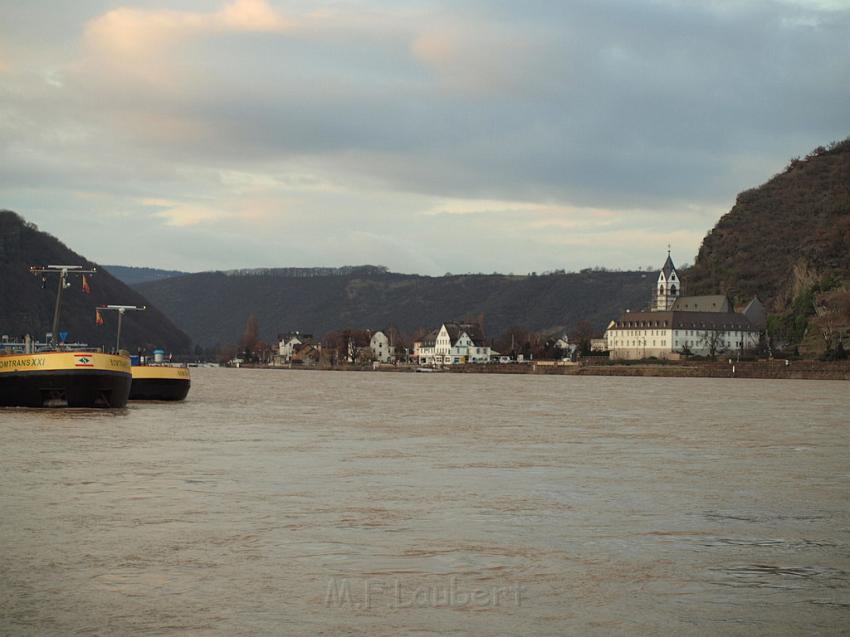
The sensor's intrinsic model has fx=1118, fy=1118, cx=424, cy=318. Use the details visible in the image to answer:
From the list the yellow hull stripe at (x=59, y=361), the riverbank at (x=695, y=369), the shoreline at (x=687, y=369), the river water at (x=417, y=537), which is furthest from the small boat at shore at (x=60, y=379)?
the shoreline at (x=687, y=369)

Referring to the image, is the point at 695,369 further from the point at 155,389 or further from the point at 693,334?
the point at 155,389

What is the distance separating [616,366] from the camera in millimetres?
165625

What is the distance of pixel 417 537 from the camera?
15625 mm

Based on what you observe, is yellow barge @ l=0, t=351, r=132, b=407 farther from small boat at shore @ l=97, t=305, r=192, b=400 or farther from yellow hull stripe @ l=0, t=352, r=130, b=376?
small boat at shore @ l=97, t=305, r=192, b=400

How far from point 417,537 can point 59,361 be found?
102 ft

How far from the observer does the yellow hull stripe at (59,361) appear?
4334 centimetres

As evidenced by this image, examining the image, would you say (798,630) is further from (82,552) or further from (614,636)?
(82,552)

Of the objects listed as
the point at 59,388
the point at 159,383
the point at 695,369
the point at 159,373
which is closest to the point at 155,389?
the point at 159,383

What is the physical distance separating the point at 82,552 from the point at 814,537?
10.1 m

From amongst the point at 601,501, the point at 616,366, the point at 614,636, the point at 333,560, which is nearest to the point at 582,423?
the point at 601,501

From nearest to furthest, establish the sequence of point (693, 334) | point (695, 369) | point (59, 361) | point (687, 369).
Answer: point (59, 361)
point (695, 369)
point (687, 369)
point (693, 334)

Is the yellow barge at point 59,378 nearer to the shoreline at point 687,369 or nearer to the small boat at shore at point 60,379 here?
the small boat at shore at point 60,379

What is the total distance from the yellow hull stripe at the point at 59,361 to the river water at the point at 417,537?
37.0 ft

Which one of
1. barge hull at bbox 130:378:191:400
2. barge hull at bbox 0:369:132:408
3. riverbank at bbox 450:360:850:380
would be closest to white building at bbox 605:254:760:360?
riverbank at bbox 450:360:850:380
